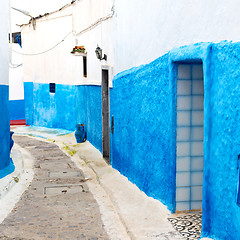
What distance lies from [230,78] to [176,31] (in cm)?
176

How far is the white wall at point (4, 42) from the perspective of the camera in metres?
8.68

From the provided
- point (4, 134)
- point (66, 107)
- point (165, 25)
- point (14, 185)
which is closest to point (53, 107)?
point (66, 107)

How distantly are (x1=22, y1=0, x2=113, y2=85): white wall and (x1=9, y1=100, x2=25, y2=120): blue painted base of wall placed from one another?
2.62 meters

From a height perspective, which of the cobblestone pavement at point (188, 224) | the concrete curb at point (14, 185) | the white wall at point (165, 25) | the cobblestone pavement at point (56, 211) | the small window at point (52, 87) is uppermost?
the white wall at point (165, 25)

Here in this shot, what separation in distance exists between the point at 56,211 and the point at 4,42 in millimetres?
4106

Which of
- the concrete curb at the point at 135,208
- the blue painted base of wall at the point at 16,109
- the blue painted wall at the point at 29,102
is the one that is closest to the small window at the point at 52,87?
the blue painted wall at the point at 29,102

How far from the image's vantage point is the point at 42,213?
6.66m

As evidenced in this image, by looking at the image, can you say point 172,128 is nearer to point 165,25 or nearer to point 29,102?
point 165,25

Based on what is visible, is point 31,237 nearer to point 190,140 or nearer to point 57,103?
point 190,140

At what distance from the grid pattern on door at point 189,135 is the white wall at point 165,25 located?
547mm

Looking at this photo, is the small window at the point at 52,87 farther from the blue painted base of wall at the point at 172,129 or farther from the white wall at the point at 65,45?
the blue painted base of wall at the point at 172,129

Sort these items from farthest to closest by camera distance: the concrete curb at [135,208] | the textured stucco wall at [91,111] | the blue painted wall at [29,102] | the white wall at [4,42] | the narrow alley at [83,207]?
1. the blue painted wall at [29,102]
2. the textured stucco wall at [91,111]
3. the white wall at [4,42]
4. the narrow alley at [83,207]
5. the concrete curb at [135,208]

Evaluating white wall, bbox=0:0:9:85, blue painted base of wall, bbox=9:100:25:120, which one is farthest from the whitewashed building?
blue painted base of wall, bbox=9:100:25:120

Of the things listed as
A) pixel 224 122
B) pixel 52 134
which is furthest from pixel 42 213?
pixel 52 134
